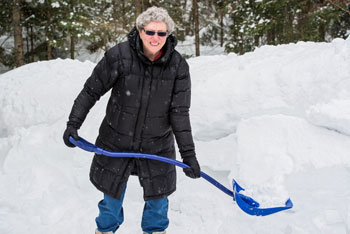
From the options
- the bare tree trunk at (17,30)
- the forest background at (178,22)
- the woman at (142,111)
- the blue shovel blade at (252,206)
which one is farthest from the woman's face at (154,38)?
the bare tree trunk at (17,30)

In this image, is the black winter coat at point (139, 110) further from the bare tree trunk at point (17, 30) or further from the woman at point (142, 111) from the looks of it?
the bare tree trunk at point (17, 30)

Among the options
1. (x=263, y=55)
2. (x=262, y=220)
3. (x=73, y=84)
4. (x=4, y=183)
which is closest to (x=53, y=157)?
(x=4, y=183)

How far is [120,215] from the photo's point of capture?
8.14 feet

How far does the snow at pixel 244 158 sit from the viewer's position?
2.81 metres

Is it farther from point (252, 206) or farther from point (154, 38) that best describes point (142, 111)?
point (252, 206)

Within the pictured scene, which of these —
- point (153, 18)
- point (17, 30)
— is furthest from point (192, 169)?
point (17, 30)

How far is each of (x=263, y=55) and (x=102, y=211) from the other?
3.45 metres

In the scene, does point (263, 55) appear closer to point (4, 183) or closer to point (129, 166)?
point (129, 166)

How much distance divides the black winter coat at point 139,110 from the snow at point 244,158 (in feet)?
2.83

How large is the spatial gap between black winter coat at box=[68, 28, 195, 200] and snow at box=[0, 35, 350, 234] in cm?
86

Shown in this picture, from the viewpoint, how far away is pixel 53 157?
415 centimetres

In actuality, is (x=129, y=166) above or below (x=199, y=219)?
above

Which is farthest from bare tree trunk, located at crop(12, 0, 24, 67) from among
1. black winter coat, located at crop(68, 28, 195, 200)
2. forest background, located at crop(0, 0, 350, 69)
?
black winter coat, located at crop(68, 28, 195, 200)

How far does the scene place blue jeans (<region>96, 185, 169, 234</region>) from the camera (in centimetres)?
235
